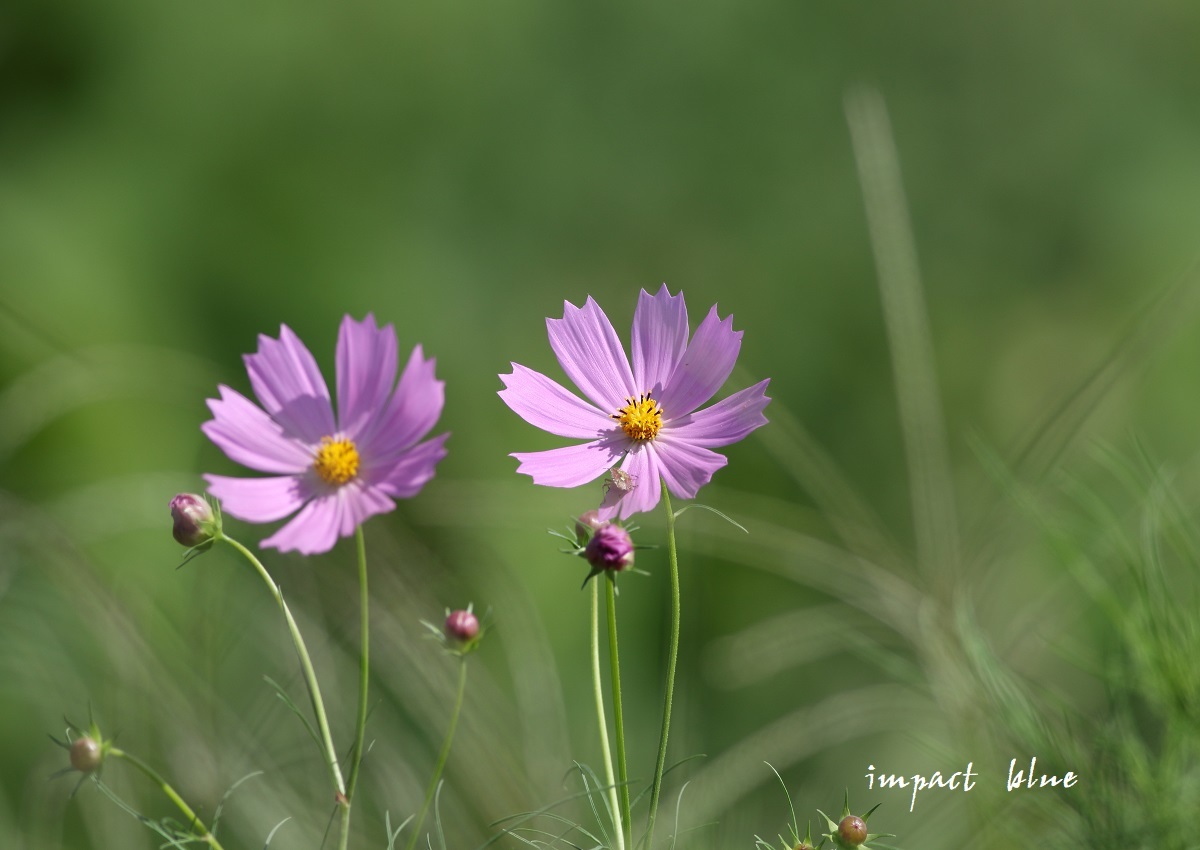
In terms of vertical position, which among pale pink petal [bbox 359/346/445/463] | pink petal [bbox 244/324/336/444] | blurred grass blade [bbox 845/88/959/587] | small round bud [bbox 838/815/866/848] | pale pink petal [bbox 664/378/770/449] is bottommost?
small round bud [bbox 838/815/866/848]

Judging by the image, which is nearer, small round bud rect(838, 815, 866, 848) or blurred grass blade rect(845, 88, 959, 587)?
small round bud rect(838, 815, 866, 848)

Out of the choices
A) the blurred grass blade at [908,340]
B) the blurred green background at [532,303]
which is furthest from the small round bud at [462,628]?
the blurred green background at [532,303]

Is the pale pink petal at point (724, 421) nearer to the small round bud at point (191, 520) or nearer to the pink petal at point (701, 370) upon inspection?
the pink petal at point (701, 370)

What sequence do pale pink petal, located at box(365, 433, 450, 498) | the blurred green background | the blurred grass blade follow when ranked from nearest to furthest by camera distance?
1. pale pink petal, located at box(365, 433, 450, 498)
2. the blurred grass blade
3. the blurred green background

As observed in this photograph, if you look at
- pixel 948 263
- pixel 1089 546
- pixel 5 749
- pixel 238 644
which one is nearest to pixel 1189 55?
pixel 948 263

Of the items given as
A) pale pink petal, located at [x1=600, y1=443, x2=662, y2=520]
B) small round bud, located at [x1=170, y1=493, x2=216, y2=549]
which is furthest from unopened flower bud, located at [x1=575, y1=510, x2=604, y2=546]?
small round bud, located at [x1=170, y1=493, x2=216, y2=549]

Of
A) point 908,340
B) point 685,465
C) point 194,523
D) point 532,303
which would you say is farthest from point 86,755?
point 532,303

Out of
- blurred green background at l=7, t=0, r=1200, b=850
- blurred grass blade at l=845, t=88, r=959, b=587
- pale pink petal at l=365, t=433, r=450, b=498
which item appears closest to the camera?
pale pink petal at l=365, t=433, r=450, b=498

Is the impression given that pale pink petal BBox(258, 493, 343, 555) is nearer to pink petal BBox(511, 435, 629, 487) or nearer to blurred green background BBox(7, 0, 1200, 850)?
pink petal BBox(511, 435, 629, 487)
